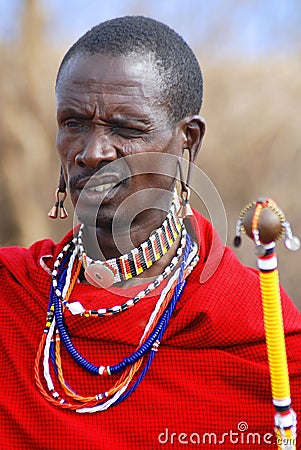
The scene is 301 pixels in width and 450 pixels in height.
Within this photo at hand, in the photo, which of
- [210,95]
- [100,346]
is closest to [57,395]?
[100,346]

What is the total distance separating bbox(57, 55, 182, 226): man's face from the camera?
239cm

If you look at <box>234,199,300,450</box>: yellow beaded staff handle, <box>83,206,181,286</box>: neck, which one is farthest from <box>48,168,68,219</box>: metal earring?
<box>234,199,300,450</box>: yellow beaded staff handle

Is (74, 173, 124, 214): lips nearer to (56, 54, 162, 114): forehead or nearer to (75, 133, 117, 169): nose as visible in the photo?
(75, 133, 117, 169): nose

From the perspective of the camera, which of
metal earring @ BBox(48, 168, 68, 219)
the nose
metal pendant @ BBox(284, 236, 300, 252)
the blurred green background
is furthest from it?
the blurred green background

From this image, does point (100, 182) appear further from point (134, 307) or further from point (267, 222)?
point (267, 222)

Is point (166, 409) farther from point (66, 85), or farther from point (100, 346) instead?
point (66, 85)

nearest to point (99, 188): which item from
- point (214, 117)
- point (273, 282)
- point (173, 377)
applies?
point (173, 377)

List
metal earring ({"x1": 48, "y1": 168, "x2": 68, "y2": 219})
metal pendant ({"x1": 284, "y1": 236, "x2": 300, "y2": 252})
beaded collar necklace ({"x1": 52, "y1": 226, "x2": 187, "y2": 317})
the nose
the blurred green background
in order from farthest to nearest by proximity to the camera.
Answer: the blurred green background, metal earring ({"x1": 48, "y1": 168, "x2": 68, "y2": 219}), beaded collar necklace ({"x1": 52, "y1": 226, "x2": 187, "y2": 317}), the nose, metal pendant ({"x1": 284, "y1": 236, "x2": 300, "y2": 252})

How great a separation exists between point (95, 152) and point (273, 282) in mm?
757

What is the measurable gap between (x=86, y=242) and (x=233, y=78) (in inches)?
151

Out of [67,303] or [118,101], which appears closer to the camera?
[118,101]

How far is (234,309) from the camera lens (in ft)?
8.23

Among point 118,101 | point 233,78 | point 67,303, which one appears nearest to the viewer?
point 118,101

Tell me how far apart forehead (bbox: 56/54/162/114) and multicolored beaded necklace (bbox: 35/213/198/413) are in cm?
50
